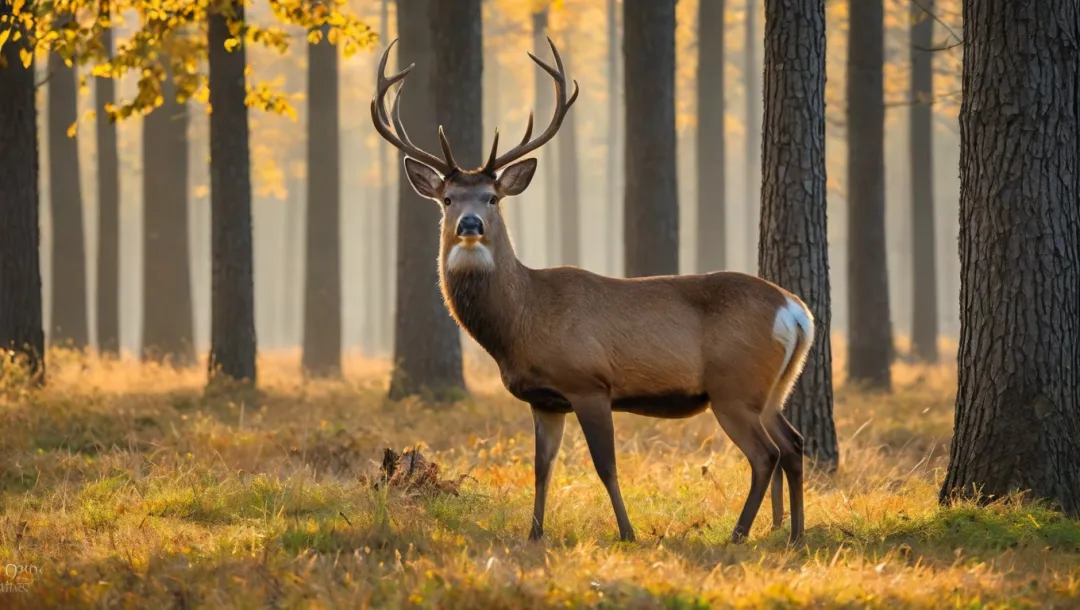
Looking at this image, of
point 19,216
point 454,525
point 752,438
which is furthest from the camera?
point 19,216

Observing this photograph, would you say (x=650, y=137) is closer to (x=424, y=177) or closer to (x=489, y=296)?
(x=424, y=177)

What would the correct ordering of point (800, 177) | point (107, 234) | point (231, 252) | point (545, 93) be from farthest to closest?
point (545, 93) → point (107, 234) → point (231, 252) → point (800, 177)

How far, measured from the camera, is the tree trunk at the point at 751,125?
1287 inches

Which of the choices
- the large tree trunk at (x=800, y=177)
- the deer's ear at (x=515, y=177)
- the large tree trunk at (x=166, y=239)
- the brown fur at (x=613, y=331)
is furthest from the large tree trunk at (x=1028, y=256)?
the large tree trunk at (x=166, y=239)

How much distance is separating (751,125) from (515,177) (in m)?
28.2

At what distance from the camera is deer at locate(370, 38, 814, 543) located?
760cm

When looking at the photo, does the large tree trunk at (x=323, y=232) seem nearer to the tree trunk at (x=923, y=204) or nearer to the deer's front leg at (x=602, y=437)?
the tree trunk at (x=923, y=204)

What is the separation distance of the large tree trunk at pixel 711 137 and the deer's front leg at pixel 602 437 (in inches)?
636

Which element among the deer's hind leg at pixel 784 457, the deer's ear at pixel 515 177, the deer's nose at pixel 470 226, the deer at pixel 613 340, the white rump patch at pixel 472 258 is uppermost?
the deer's ear at pixel 515 177

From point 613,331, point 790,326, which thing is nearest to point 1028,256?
point 790,326

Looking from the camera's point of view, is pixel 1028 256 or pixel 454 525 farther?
pixel 1028 256

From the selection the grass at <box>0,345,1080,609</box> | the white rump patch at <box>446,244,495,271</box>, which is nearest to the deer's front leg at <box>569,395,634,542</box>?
the grass at <box>0,345,1080,609</box>

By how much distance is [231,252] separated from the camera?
50.2 feet

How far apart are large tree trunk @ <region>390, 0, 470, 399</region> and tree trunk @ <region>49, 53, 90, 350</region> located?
8190 mm
